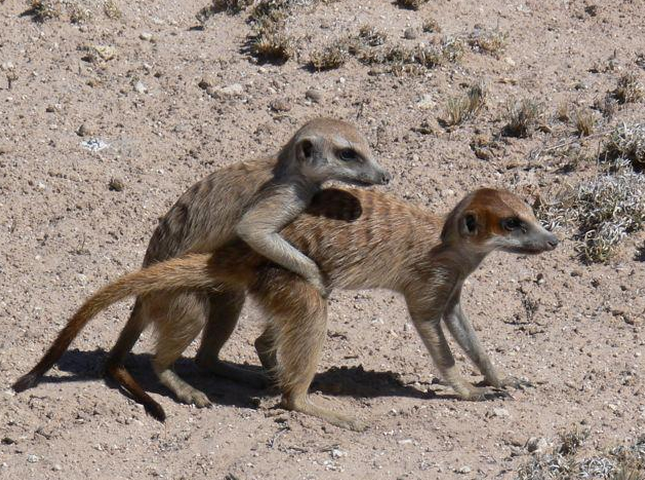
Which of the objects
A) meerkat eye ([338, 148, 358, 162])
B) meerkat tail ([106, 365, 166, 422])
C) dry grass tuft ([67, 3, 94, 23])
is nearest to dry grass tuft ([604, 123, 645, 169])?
meerkat eye ([338, 148, 358, 162])

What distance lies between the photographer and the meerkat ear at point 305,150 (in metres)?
6.31

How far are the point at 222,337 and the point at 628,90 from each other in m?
4.07

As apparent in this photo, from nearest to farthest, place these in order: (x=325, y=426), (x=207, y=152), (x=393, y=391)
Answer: (x=325, y=426) < (x=393, y=391) < (x=207, y=152)

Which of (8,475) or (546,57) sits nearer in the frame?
(8,475)

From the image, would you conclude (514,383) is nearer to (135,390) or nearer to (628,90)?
(135,390)

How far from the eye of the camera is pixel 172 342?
6.21m

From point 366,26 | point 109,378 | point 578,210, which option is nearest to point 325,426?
point 109,378

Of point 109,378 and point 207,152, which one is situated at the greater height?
point 207,152

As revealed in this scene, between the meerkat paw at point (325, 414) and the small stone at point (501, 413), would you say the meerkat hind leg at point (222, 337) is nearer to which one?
the meerkat paw at point (325, 414)

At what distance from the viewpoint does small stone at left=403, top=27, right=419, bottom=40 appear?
9.60 m

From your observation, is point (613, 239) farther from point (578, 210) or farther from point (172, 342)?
point (172, 342)

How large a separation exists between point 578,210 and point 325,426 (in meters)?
2.81

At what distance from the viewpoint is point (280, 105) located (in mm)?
8953

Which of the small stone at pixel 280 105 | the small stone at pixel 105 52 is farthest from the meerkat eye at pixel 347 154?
the small stone at pixel 105 52
